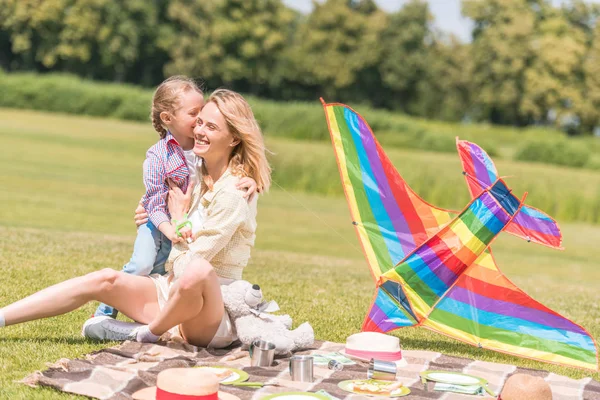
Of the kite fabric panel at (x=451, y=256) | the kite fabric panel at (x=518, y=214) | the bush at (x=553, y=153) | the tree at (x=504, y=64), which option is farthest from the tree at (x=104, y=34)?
the kite fabric panel at (x=518, y=214)

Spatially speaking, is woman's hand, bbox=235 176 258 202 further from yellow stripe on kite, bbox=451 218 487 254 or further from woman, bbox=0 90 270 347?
yellow stripe on kite, bbox=451 218 487 254

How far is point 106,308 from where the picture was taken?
4871mm

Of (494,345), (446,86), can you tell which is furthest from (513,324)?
(446,86)

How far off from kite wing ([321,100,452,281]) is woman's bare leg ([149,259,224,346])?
4.47 ft

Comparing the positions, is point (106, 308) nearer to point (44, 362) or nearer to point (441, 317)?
point (44, 362)

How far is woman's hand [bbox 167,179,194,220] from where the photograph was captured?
15.0 ft

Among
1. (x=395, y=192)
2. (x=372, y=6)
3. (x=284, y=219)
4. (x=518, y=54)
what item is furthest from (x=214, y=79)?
(x=395, y=192)

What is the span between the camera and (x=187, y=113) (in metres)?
4.74

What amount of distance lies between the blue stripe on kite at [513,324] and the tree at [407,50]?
5278cm

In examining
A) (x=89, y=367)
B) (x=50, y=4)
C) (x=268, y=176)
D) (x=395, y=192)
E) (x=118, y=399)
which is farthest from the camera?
(x=50, y=4)

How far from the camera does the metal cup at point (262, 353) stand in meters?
4.13

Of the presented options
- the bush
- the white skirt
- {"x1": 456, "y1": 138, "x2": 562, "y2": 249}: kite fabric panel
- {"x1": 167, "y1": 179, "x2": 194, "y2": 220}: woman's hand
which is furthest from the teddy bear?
the bush

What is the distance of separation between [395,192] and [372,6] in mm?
59245

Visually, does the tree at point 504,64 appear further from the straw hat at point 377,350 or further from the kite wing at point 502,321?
the straw hat at point 377,350
